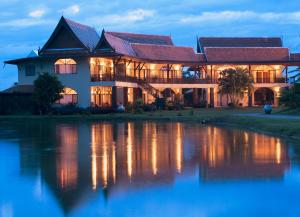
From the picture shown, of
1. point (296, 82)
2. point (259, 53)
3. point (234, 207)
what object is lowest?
point (234, 207)

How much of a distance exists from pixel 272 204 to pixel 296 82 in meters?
30.4

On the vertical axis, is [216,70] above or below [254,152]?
above

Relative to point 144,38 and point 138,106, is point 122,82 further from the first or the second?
point 144,38

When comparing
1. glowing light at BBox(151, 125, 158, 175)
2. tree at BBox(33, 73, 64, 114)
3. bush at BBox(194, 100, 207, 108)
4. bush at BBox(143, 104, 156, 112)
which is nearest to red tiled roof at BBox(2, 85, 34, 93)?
tree at BBox(33, 73, 64, 114)

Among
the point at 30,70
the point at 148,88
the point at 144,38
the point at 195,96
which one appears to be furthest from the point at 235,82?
the point at 30,70

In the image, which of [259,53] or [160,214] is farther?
[259,53]

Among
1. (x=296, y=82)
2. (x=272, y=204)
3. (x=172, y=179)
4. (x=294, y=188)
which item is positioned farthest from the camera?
(x=296, y=82)

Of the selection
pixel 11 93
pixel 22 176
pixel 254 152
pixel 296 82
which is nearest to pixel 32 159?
pixel 22 176

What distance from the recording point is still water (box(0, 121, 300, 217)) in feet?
29.7

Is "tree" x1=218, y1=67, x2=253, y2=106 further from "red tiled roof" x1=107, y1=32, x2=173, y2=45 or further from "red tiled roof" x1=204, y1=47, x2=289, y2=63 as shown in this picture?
"red tiled roof" x1=107, y1=32, x2=173, y2=45

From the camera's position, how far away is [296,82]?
126 ft

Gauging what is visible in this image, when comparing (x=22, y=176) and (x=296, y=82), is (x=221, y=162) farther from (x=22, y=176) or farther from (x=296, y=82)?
(x=296, y=82)

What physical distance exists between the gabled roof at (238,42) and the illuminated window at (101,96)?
51.2ft

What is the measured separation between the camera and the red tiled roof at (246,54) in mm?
59438
